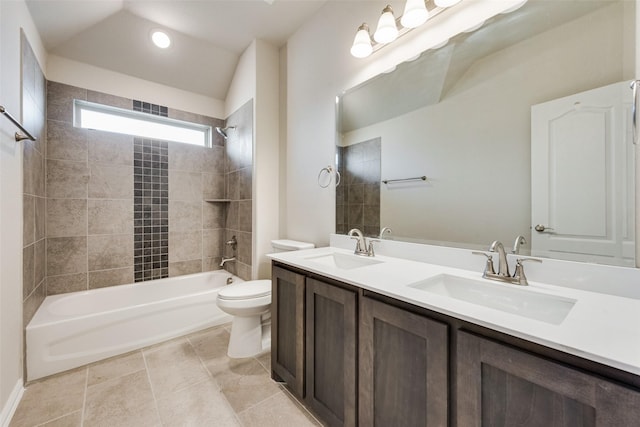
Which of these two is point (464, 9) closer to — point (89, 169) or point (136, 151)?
point (136, 151)

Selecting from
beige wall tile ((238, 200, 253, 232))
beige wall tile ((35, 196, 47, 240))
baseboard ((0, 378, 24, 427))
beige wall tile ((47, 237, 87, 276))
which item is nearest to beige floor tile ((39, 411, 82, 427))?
baseboard ((0, 378, 24, 427))

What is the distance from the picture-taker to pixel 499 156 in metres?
1.20

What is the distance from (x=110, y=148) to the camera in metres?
2.55

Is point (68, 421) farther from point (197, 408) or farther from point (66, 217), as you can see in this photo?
point (66, 217)

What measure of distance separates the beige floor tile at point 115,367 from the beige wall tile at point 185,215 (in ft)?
4.41

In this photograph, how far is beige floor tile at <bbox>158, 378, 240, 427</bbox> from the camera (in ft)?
4.46

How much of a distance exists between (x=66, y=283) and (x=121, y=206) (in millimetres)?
823

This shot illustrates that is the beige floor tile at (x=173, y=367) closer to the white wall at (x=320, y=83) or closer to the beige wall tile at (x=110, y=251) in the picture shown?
the beige wall tile at (x=110, y=251)

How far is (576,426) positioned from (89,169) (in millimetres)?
3499

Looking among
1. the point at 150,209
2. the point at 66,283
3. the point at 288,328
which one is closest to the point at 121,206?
the point at 150,209

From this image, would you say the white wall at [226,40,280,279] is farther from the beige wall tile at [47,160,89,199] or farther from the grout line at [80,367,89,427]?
the beige wall tile at [47,160,89,199]

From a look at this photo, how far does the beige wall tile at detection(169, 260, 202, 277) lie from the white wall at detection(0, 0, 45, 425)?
4.33ft

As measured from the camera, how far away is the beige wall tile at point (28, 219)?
167 centimetres

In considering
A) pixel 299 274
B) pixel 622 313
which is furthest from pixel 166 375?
pixel 622 313
